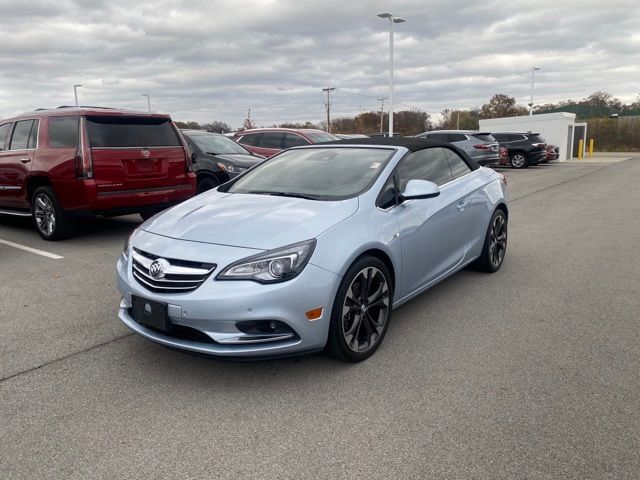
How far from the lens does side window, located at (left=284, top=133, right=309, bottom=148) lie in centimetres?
1269

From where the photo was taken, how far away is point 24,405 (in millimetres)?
3045

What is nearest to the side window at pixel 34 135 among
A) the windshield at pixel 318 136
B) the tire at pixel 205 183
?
the tire at pixel 205 183

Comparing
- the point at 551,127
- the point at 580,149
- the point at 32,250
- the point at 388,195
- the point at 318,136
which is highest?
the point at 551,127

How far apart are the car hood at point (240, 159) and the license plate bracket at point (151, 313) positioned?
634 centimetres

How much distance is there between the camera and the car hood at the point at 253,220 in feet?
10.7

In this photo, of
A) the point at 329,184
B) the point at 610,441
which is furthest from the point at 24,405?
the point at 610,441

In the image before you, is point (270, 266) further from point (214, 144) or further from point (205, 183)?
point (214, 144)

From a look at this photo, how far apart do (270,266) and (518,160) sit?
24114mm

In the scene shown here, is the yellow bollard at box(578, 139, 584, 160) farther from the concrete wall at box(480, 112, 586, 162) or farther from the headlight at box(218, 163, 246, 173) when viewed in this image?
the headlight at box(218, 163, 246, 173)

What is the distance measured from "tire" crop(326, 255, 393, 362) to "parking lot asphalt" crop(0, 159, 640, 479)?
0.13 metres

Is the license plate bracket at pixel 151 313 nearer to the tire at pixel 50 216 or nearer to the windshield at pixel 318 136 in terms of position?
the tire at pixel 50 216

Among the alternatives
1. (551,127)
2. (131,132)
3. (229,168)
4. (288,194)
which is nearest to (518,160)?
(551,127)

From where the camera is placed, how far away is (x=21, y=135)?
7.66 m

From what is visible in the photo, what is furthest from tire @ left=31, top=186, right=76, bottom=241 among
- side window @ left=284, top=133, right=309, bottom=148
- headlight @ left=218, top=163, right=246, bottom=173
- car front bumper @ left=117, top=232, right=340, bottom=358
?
side window @ left=284, top=133, right=309, bottom=148
